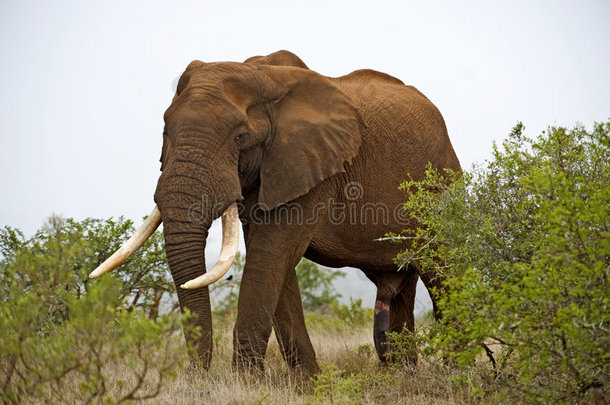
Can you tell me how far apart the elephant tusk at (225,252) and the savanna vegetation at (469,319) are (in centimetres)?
53

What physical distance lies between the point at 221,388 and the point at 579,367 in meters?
2.58

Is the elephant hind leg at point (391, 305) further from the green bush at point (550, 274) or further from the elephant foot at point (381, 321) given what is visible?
the green bush at point (550, 274)

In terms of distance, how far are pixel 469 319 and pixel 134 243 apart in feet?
9.42

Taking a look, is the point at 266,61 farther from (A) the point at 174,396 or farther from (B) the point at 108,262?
(A) the point at 174,396

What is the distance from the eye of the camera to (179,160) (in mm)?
5867

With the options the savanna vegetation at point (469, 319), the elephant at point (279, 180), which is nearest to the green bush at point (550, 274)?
the savanna vegetation at point (469, 319)

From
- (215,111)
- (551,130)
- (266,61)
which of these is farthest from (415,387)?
(266,61)

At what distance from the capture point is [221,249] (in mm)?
6125

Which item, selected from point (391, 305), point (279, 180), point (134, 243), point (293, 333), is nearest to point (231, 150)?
point (279, 180)

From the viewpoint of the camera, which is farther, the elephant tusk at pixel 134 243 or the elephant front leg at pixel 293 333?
the elephant front leg at pixel 293 333

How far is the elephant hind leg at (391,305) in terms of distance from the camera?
27.5 ft

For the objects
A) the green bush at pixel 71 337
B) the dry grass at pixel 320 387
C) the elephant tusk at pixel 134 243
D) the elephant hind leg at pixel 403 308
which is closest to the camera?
the green bush at pixel 71 337

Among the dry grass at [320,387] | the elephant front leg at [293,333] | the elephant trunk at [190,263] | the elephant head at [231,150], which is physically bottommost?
the dry grass at [320,387]

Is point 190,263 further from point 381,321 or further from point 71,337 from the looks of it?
point 381,321
